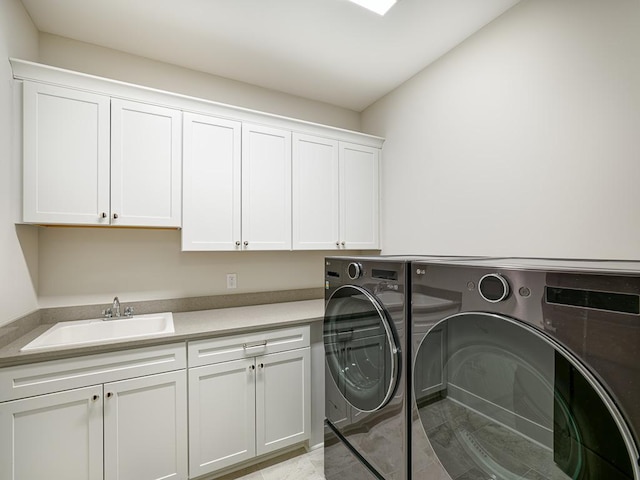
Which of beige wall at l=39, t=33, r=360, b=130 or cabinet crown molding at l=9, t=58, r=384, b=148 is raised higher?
beige wall at l=39, t=33, r=360, b=130

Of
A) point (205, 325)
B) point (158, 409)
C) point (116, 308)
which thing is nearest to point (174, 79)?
point (116, 308)

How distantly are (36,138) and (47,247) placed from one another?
2.20 feet

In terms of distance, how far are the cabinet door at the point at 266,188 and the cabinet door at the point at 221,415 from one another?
848mm

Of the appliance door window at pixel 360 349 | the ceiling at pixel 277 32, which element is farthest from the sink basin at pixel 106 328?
the ceiling at pixel 277 32

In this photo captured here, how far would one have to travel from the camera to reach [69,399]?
4.73ft

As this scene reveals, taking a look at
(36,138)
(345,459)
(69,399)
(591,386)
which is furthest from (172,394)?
(591,386)

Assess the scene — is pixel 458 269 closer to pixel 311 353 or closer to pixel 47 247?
pixel 311 353

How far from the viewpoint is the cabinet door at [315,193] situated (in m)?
A: 2.40

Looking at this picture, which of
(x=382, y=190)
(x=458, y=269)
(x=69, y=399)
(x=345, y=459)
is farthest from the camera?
(x=382, y=190)

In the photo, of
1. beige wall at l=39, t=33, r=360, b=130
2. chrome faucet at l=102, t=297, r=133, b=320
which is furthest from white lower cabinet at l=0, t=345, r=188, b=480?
beige wall at l=39, t=33, r=360, b=130

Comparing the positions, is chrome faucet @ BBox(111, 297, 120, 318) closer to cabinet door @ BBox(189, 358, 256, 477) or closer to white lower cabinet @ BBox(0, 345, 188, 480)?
white lower cabinet @ BBox(0, 345, 188, 480)

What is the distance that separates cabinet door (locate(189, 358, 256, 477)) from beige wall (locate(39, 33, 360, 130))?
6.47 feet

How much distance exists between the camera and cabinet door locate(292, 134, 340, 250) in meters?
2.40

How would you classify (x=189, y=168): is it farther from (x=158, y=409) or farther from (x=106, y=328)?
(x=158, y=409)
